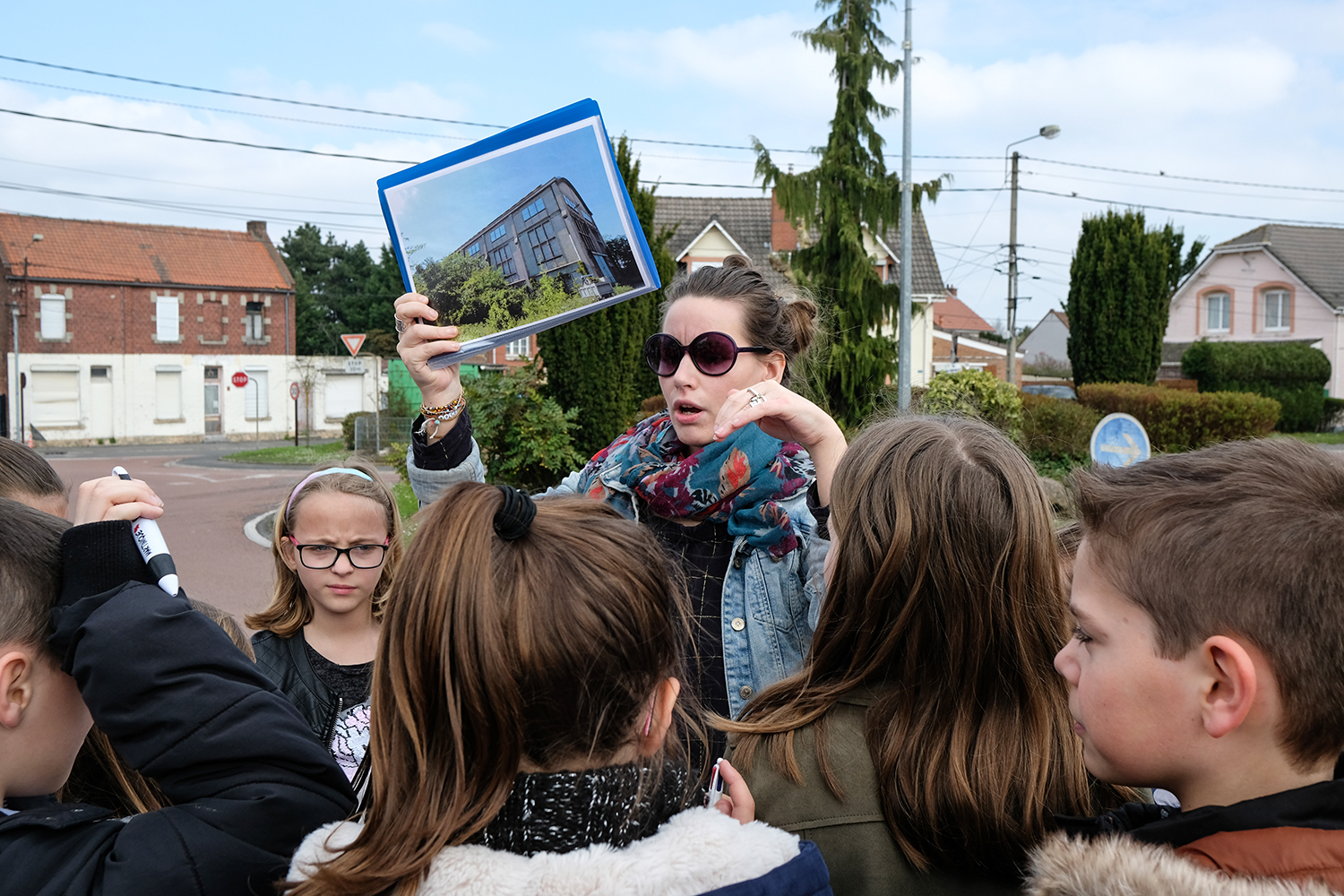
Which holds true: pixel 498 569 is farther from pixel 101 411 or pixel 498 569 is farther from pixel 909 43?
pixel 101 411

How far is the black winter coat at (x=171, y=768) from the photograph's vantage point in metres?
1.20

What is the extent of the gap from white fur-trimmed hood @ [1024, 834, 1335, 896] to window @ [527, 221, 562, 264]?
152cm

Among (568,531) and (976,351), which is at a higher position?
(976,351)

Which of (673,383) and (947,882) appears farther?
(673,383)

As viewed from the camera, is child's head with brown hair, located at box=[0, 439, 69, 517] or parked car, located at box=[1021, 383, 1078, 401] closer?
child's head with brown hair, located at box=[0, 439, 69, 517]

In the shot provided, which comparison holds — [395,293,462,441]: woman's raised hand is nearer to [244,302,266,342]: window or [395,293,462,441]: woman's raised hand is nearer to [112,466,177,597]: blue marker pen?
[112,466,177,597]: blue marker pen

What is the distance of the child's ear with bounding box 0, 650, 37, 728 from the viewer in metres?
1.31

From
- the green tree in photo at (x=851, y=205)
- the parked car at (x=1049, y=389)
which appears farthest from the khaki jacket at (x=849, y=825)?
the parked car at (x=1049, y=389)

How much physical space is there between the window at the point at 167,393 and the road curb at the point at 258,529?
28.6 meters

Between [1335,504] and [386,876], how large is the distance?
130 cm

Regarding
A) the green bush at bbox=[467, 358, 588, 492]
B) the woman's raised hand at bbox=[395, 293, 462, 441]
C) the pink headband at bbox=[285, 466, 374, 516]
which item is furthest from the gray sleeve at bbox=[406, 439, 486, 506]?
the green bush at bbox=[467, 358, 588, 492]

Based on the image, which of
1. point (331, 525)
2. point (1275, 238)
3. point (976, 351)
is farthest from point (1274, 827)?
point (976, 351)

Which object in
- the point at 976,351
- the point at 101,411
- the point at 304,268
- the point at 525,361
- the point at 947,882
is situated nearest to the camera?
the point at 947,882

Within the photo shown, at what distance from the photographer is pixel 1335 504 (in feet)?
4.04
